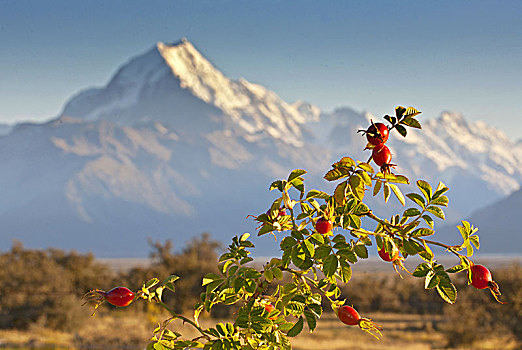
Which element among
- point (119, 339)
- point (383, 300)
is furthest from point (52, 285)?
point (383, 300)

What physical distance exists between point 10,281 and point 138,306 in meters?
6.22

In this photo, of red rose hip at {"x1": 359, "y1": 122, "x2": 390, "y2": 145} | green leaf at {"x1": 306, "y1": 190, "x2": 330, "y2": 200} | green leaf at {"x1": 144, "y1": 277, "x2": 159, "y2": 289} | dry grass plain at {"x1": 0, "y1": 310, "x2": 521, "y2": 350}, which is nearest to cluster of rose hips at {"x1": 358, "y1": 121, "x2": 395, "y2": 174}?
red rose hip at {"x1": 359, "y1": 122, "x2": 390, "y2": 145}

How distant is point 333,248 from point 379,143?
1.08 feet

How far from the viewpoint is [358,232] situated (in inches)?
68.9

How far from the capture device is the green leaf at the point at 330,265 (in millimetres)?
1705

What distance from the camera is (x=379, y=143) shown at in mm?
1673

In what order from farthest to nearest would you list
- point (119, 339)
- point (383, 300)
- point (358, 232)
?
1. point (383, 300)
2. point (119, 339)
3. point (358, 232)

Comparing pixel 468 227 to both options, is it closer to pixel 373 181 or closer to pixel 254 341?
pixel 373 181

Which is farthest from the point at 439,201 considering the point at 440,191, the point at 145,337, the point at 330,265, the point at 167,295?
the point at 167,295

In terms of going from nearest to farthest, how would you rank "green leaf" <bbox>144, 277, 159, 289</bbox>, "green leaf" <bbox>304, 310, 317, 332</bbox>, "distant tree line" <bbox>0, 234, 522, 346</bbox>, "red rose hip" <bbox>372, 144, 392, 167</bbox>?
"red rose hip" <bbox>372, 144, 392, 167</bbox> → "green leaf" <bbox>304, 310, 317, 332</bbox> → "green leaf" <bbox>144, 277, 159, 289</bbox> → "distant tree line" <bbox>0, 234, 522, 346</bbox>

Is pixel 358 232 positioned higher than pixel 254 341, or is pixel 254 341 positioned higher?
pixel 358 232

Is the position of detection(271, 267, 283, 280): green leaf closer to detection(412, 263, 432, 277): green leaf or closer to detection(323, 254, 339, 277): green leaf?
detection(323, 254, 339, 277): green leaf

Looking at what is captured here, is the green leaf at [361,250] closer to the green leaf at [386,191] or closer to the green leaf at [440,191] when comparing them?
the green leaf at [386,191]

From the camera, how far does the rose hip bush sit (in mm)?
1672
